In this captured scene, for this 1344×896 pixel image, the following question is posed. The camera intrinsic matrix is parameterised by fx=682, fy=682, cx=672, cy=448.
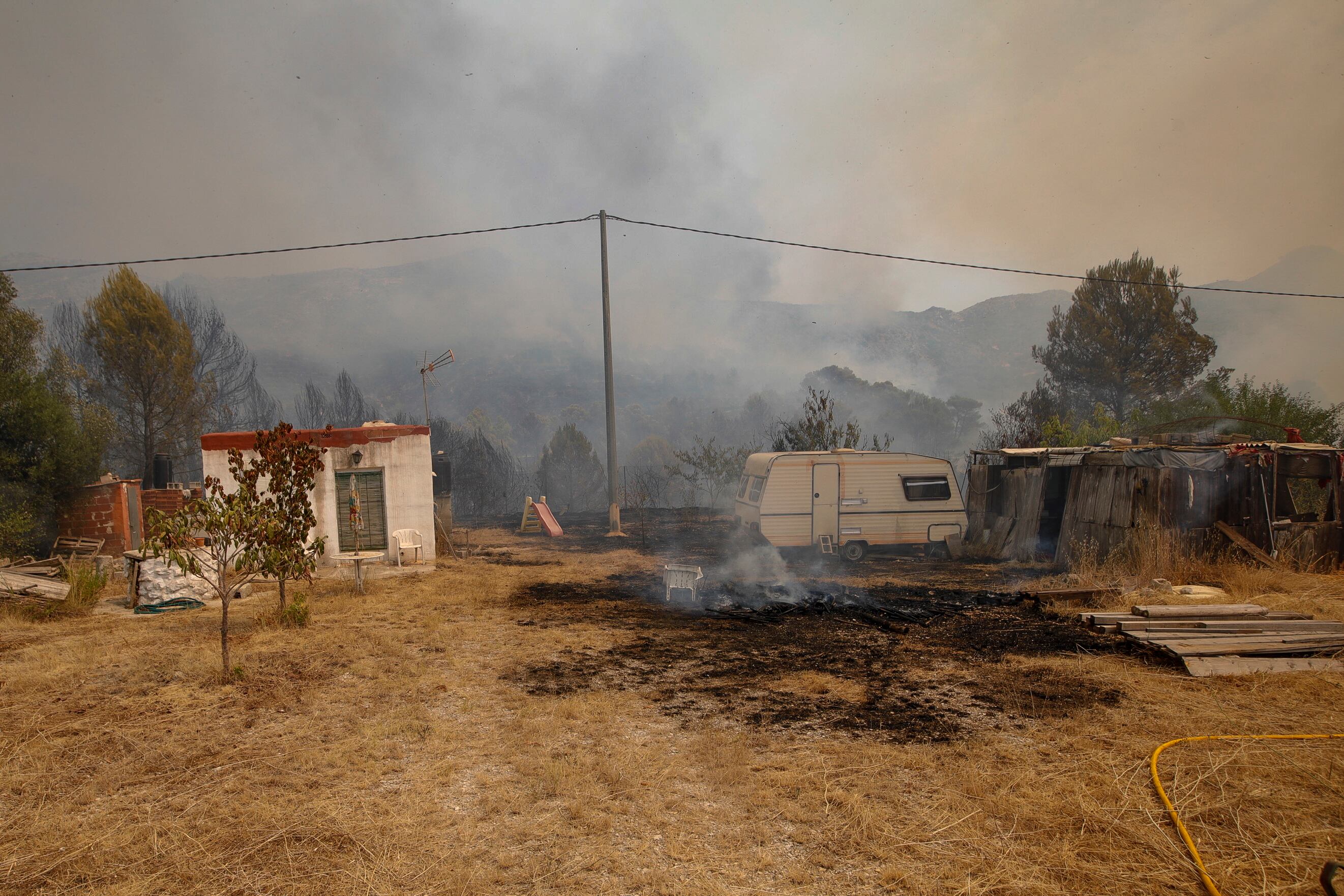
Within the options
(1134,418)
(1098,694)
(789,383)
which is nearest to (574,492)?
(1134,418)

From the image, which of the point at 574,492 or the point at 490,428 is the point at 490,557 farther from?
the point at 490,428

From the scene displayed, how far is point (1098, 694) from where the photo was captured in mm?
6090

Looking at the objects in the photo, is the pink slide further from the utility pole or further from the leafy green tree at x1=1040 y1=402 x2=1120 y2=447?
the leafy green tree at x1=1040 y1=402 x2=1120 y2=447

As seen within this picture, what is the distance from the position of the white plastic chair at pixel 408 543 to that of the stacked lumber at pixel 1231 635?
11761 millimetres

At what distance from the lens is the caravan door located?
14422mm

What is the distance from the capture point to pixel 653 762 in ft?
16.4

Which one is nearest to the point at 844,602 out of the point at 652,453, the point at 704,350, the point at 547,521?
the point at 547,521

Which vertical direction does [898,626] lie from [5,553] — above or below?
below

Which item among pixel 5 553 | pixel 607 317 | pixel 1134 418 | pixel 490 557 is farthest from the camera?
pixel 1134 418

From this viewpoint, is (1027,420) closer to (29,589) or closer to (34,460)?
(29,589)

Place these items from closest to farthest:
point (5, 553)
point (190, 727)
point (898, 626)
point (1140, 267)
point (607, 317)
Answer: point (190, 727) → point (898, 626) → point (5, 553) → point (607, 317) → point (1140, 267)

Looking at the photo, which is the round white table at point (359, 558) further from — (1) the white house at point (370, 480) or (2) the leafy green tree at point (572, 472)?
(2) the leafy green tree at point (572, 472)

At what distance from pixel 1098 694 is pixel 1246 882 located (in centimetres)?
285

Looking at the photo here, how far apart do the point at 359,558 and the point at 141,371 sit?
23341mm
